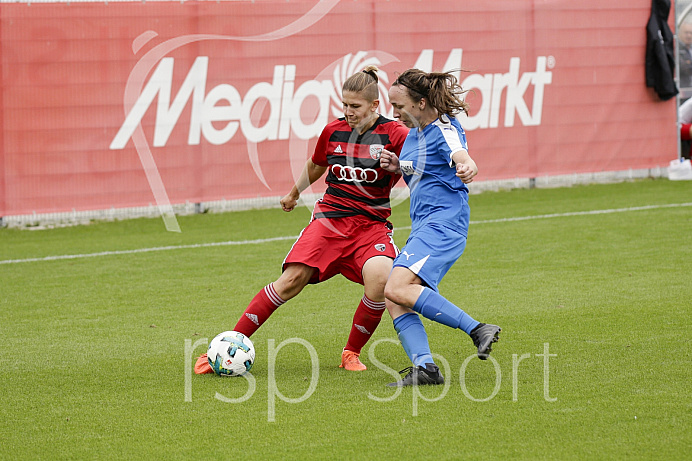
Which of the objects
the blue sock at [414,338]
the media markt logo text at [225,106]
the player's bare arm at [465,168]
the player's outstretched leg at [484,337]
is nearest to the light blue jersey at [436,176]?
the player's bare arm at [465,168]

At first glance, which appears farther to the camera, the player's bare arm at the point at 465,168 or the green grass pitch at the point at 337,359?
the player's bare arm at the point at 465,168

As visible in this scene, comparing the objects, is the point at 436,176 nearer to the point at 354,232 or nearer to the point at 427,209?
the point at 427,209

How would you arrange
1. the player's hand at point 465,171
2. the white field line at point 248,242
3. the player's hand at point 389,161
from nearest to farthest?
the player's hand at point 465,171 < the player's hand at point 389,161 < the white field line at point 248,242

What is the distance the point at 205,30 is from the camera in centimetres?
1304

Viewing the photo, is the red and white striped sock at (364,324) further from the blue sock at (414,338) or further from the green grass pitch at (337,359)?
the blue sock at (414,338)

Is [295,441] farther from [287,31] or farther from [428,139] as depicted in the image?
[287,31]

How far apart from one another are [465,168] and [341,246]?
1.22 m

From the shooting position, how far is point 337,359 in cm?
585

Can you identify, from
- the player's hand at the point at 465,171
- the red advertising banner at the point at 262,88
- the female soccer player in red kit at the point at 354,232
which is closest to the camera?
the player's hand at the point at 465,171

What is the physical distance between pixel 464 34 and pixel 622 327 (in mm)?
8969

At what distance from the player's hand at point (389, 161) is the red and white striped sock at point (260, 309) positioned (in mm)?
1049

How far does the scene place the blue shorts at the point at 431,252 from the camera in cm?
506

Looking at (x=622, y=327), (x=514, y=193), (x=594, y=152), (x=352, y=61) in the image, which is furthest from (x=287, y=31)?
(x=622, y=327)

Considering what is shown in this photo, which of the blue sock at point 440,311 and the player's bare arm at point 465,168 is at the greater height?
the player's bare arm at point 465,168
